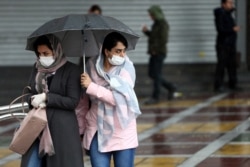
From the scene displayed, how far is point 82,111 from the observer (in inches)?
271

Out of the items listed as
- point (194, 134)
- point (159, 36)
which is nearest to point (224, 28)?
point (159, 36)

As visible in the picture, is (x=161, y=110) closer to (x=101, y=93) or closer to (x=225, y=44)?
(x=225, y=44)

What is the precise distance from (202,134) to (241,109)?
3.08 meters

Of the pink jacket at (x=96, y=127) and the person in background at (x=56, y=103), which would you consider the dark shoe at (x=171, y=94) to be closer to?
the pink jacket at (x=96, y=127)

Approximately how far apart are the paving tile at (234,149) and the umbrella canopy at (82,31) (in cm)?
436

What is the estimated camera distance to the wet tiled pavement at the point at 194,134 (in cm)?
1056

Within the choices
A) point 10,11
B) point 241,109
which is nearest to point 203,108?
point 241,109

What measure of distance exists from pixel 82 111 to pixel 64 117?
31 centimetres

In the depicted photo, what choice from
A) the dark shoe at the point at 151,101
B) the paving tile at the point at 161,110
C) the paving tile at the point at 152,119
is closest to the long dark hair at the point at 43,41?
the paving tile at the point at 152,119

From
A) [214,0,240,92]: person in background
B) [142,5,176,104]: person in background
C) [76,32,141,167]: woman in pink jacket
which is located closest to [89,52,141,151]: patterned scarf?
[76,32,141,167]: woman in pink jacket

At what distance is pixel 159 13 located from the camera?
17.0m

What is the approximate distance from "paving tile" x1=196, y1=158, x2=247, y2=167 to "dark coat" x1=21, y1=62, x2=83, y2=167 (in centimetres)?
370

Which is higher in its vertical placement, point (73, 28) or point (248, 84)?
point (73, 28)

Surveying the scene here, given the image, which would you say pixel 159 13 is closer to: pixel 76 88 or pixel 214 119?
pixel 214 119
